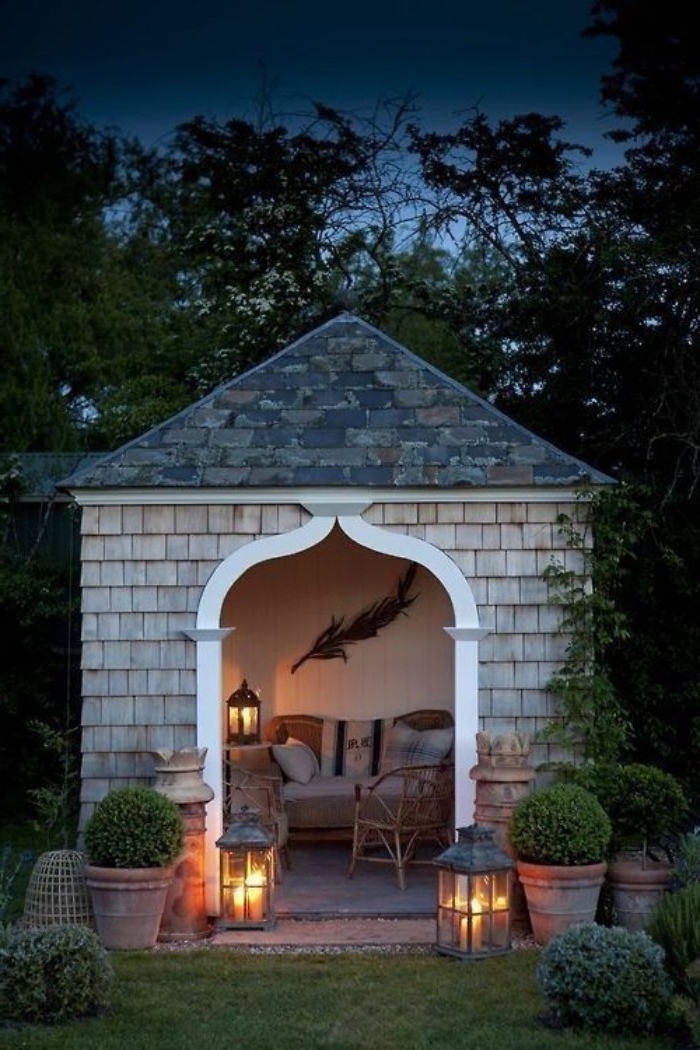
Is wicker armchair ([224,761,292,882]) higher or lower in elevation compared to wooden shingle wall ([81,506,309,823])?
lower

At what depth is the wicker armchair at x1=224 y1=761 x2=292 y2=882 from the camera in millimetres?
8438

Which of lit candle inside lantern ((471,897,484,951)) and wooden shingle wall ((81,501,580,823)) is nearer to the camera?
lit candle inside lantern ((471,897,484,951))

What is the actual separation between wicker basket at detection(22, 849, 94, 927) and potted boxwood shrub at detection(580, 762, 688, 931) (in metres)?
2.83

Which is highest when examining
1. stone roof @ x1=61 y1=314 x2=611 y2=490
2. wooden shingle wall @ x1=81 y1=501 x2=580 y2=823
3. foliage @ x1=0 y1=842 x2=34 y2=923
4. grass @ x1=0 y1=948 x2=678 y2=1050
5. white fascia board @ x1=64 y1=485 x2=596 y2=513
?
stone roof @ x1=61 y1=314 x2=611 y2=490

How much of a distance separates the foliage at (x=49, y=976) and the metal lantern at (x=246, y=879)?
4.74 feet

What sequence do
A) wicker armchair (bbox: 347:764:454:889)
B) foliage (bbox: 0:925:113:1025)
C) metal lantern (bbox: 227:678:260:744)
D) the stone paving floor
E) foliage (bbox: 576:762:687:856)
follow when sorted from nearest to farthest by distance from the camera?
foliage (bbox: 0:925:113:1025)
the stone paving floor
foliage (bbox: 576:762:687:856)
wicker armchair (bbox: 347:764:454:889)
metal lantern (bbox: 227:678:260:744)

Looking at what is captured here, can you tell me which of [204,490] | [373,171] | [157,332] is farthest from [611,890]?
[157,332]

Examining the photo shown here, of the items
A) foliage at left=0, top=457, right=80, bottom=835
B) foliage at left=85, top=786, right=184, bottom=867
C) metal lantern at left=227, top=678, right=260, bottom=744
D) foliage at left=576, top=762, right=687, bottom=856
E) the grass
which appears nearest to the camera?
the grass

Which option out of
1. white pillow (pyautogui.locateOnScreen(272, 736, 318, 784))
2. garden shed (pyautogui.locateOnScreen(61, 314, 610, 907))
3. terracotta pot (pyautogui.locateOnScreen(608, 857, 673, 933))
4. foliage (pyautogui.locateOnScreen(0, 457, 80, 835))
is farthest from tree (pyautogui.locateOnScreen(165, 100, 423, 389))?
terracotta pot (pyautogui.locateOnScreen(608, 857, 673, 933))

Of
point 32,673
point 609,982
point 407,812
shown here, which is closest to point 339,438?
point 407,812

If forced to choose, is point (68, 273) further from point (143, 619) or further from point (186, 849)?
point (186, 849)

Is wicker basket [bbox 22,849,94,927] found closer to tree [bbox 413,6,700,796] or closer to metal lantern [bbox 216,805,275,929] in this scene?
A: metal lantern [bbox 216,805,275,929]

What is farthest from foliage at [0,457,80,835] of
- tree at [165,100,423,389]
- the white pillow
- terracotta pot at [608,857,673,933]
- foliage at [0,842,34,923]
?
terracotta pot at [608,857,673,933]

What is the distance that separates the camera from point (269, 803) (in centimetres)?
859
